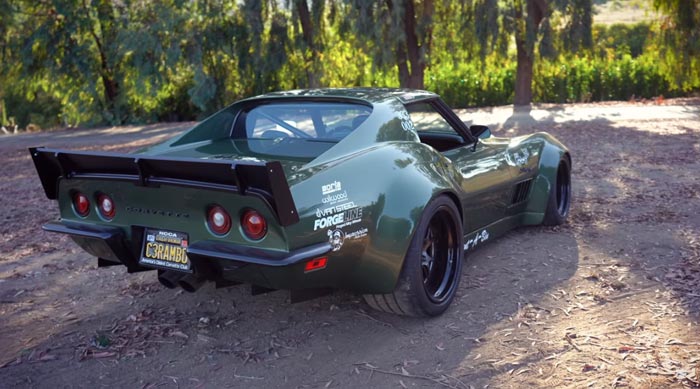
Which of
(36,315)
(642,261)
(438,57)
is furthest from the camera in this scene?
(438,57)

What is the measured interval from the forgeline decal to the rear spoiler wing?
1802 mm

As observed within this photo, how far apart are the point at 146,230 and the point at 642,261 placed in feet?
11.1

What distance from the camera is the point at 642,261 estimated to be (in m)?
4.87

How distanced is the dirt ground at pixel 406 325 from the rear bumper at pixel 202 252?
0.51 m

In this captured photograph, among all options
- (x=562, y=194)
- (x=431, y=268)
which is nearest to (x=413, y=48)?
(x=562, y=194)

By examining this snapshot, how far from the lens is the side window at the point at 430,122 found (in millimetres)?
4859

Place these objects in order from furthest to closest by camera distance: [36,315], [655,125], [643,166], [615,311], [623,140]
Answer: [655,125]
[623,140]
[643,166]
[36,315]
[615,311]

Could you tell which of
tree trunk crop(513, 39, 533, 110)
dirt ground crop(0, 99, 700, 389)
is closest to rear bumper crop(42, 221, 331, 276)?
dirt ground crop(0, 99, 700, 389)

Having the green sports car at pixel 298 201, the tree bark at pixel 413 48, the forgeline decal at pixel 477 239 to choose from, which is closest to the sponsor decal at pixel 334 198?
the green sports car at pixel 298 201

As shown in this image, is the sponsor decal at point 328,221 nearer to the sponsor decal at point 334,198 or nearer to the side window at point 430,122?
the sponsor decal at point 334,198

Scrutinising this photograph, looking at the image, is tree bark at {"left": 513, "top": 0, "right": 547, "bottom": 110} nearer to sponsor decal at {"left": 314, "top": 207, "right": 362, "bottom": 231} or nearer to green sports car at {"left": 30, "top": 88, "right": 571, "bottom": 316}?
green sports car at {"left": 30, "top": 88, "right": 571, "bottom": 316}

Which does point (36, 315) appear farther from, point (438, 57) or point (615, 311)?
point (438, 57)

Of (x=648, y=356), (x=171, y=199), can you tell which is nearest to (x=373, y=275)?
(x=171, y=199)

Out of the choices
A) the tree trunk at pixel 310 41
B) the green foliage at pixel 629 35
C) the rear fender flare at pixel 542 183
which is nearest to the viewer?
the rear fender flare at pixel 542 183
